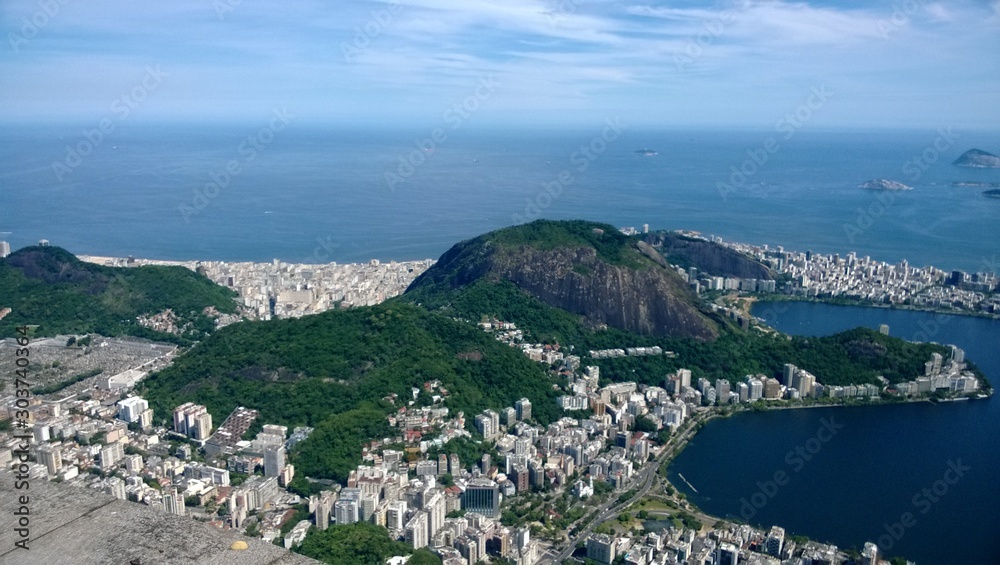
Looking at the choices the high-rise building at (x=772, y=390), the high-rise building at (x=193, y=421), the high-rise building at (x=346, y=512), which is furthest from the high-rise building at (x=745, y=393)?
the high-rise building at (x=193, y=421)

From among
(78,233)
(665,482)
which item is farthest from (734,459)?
(78,233)

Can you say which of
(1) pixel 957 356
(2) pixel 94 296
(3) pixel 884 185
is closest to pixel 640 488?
(1) pixel 957 356

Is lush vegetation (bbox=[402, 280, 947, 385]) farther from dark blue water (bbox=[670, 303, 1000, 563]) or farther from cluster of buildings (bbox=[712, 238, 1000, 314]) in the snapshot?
cluster of buildings (bbox=[712, 238, 1000, 314])

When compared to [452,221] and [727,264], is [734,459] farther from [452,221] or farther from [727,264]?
[452,221]

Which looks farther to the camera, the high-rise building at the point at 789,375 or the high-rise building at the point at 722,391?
the high-rise building at the point at 789,375

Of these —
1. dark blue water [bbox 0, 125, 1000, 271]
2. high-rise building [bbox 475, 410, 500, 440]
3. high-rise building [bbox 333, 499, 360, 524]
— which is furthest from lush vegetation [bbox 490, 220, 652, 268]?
high-rise building [bbox 333, 499, 360, 524]

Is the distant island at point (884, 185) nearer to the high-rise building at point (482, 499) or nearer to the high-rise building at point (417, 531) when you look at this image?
the high-rise building at point (482, 499)
